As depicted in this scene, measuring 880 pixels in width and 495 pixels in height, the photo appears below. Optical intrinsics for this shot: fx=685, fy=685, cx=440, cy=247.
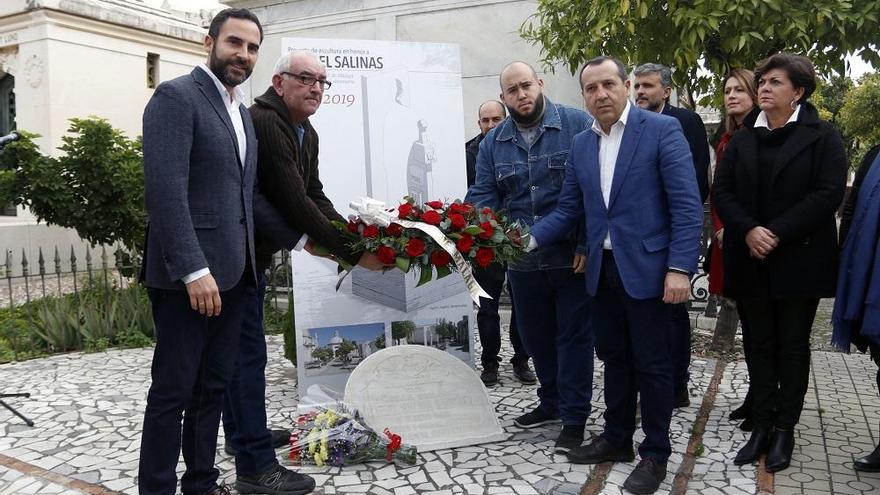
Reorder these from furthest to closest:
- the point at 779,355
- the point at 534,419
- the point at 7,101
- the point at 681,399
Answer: the point at 7,101, the point at 681,399, the point at 534,419, the point at 779,355

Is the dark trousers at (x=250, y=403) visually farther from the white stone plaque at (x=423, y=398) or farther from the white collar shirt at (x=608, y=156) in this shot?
the white collar shirt at (x=608, y=156)

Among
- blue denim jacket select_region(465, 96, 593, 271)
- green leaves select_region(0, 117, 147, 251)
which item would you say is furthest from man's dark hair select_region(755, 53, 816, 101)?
green leaves select_region(0, 117, 147, 251)

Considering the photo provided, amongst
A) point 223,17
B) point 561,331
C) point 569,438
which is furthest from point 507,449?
point 223,17

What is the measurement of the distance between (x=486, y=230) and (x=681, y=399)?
2.04 meters

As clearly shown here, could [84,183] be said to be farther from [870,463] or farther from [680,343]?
[870,463]

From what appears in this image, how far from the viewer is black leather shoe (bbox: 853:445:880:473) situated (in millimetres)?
3600

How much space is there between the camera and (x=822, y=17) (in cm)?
491

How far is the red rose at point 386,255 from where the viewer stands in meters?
3.56

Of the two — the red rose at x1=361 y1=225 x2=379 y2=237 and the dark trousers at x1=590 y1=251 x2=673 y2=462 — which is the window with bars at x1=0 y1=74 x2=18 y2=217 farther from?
the dark trousers at x1=590 y1=251 x2=673 y2=462

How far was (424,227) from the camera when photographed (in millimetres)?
3557

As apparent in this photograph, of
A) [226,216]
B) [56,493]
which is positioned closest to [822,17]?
[226,216]

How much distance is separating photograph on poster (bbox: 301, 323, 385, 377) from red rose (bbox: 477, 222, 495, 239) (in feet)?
5.20

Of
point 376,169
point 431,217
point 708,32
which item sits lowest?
point 431,217

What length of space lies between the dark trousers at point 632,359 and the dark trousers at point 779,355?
25.3 inches
